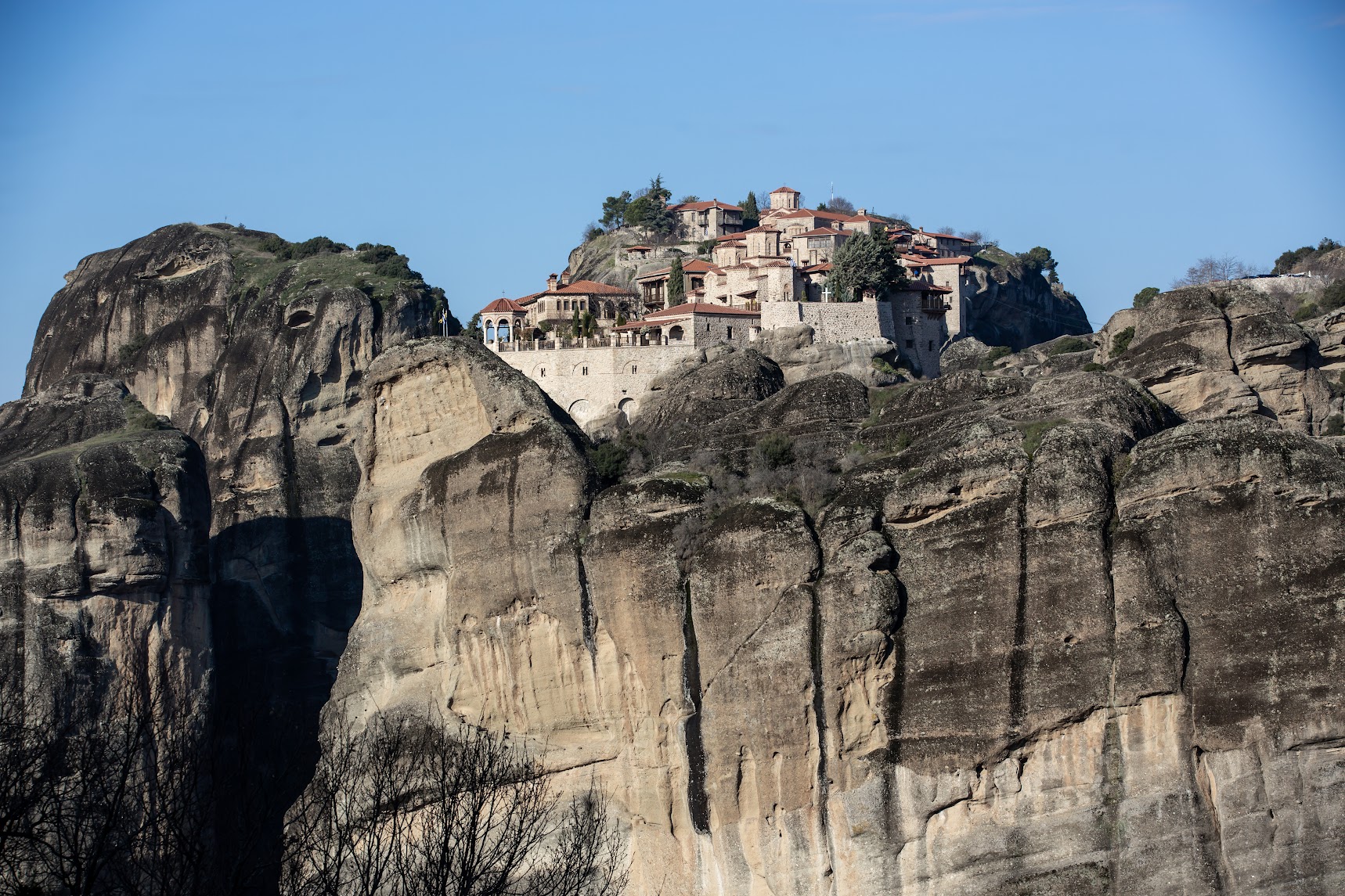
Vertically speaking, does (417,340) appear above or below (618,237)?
below

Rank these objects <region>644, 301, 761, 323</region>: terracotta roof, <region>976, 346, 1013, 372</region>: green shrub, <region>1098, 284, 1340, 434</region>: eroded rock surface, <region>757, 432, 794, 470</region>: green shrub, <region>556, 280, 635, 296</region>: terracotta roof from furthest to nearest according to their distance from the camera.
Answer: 1. <region>556, 280, 635, 296</region>: terracotta roof
2. <region>644, 301, 761, 323</region>: terracotta roof
3. <region>976, 346, 1013, 372</region>: green shrub
4. <region>1098, 284, 1340, 434</region>: eroded rock surface
5. <region>757, 432, 794, 470</region>: green shrub

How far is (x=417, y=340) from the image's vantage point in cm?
6225

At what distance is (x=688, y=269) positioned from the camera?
94.2 meters

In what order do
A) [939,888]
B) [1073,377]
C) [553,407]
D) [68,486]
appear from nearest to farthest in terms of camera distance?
[939,888] < [1073,377] < [553,407] < [68,486]

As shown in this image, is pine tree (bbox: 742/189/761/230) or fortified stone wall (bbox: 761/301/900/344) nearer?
fortified stone wall (bbox: 761/301/900/344)

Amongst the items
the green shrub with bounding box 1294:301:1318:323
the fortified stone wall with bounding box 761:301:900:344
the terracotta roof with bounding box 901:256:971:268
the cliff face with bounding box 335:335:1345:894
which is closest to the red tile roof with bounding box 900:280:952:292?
the terracotta roof with bounding box 901:256:971:268

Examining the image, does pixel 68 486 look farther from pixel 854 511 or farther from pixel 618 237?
pixel 618 237

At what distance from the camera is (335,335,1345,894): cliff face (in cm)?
4616

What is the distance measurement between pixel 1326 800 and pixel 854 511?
493 inches

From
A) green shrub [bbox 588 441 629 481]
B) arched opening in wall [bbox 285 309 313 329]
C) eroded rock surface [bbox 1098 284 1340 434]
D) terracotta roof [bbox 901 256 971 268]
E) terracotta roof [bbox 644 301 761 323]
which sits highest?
terracotta roof [bbox 901 256 971 268]

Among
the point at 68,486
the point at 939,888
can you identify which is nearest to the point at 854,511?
the point at 939,888

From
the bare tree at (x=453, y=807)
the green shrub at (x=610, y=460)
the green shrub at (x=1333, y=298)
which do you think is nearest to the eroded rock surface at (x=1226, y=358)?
the green shrub at (x=610, y=460)

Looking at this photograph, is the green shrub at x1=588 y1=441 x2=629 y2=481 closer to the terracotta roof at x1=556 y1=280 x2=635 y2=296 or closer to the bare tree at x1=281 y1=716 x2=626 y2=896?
the bare tree at x1=281 y1=716 x2=626 y2=896

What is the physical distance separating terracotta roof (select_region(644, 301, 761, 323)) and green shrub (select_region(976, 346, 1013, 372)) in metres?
9.38
